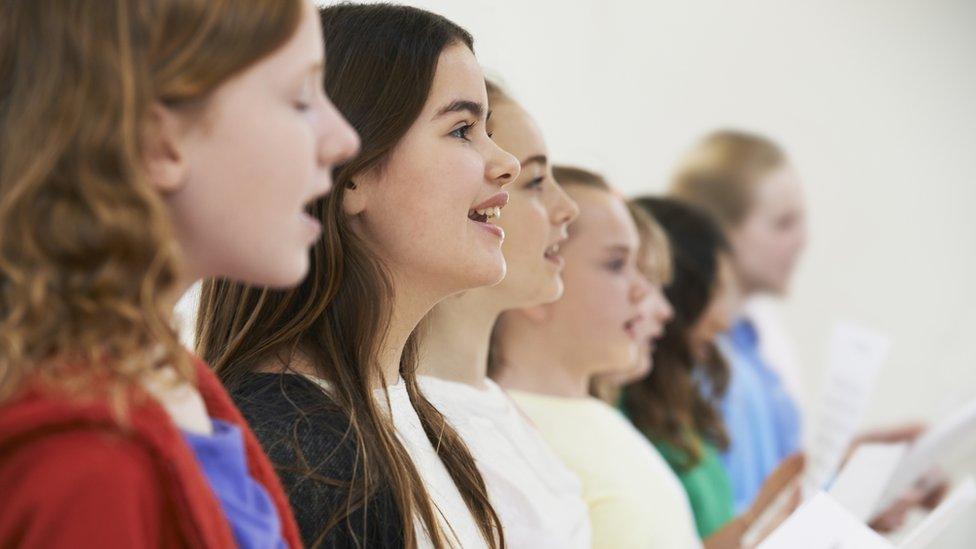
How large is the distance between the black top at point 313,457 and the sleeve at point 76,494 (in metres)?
0.36

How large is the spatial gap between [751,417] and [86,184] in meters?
2.27

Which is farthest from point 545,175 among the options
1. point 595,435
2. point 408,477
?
point 408,477

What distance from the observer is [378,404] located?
1.11 m

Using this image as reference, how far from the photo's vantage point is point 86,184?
0.62 m

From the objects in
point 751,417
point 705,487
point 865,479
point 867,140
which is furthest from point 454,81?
point 867,140

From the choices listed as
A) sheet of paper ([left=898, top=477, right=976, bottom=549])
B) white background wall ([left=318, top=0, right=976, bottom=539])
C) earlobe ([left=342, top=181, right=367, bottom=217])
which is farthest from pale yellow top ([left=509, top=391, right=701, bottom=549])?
white background wall ([left=318, top=0, right=976, bottom=539])

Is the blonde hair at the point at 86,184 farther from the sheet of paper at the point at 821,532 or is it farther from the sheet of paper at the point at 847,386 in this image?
the sheet of paper at the point at 847,386

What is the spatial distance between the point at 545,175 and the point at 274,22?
31.5 inches

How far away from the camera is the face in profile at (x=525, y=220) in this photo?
1.41m

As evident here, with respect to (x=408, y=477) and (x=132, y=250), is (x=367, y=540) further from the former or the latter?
(x=132, y=250)

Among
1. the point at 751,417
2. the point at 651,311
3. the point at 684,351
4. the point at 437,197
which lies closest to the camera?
the point at 437,197

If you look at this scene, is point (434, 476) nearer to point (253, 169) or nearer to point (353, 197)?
point (353, 197)

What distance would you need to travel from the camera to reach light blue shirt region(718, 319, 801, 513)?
8.29 feet

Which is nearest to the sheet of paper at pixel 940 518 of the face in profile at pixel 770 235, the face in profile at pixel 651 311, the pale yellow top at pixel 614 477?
the pale yellow top at pixel 614 477
